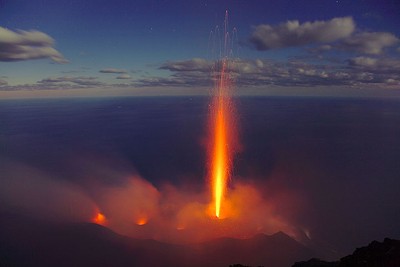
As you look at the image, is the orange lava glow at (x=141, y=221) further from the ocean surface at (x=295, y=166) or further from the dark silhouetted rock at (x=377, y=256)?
the ocean surface at (x=295, y=166)

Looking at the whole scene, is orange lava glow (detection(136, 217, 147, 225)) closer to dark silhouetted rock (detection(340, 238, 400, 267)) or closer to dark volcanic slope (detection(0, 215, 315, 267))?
dark volcanic slope (detection(0, 215, 315, 267))

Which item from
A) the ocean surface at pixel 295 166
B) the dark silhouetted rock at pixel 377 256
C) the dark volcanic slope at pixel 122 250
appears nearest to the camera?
the dark silhouetted rock at pixel 377 256

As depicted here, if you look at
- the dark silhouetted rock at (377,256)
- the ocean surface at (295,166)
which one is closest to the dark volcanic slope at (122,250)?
the dark silhouetted rock at (377,256)

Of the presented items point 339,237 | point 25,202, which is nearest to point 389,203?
point 339,237

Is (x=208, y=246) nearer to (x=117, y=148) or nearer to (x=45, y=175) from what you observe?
(x=45, y=175)

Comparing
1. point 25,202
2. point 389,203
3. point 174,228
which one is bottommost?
point 389,203

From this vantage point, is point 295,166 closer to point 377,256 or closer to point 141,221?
point 141,221

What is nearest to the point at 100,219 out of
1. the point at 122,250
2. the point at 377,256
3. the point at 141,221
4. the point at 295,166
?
the point at 141,221

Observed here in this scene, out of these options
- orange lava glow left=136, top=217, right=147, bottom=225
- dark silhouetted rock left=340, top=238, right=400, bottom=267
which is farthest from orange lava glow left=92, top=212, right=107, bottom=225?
dark silhouetted rock left=340, top=238, right=400, bottom=267
